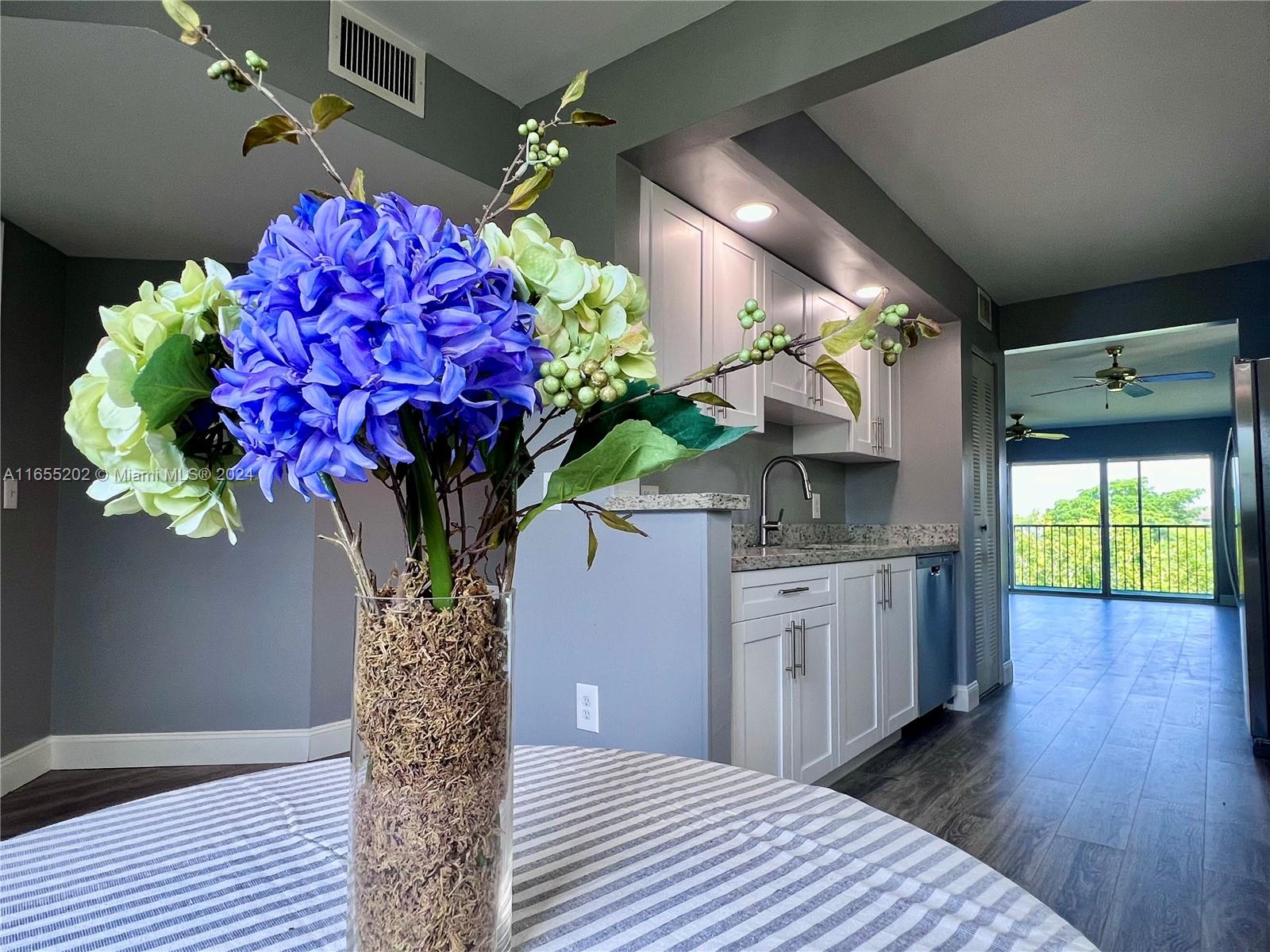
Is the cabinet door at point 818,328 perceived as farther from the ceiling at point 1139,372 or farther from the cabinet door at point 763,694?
the ceiling at point 1139,372

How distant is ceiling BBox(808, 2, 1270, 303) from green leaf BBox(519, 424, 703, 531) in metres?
2.43

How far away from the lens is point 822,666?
268cm

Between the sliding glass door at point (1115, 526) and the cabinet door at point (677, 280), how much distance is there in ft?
27.2

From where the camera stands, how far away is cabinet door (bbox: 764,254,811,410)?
10.3 feet

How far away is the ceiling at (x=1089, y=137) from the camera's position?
2322 mm

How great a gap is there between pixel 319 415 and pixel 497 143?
2384 mm

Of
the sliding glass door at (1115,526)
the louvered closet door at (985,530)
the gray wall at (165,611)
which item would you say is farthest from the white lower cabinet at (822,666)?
the sliding glass door at (1115,526)

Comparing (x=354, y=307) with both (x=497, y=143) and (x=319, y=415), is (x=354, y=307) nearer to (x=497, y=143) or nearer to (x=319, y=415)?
(x=319, y=415)

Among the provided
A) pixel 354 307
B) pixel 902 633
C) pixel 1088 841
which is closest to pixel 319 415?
pixel 354 307

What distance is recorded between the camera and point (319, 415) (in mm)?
422

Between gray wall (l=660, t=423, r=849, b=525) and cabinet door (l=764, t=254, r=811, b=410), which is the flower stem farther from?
cabinet door (l=764, t=254, r=811, b=410)

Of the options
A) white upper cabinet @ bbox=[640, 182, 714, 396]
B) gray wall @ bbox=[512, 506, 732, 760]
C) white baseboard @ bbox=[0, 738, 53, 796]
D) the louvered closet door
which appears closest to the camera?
gray wall @ bbox=[512, 506, 732, 760]

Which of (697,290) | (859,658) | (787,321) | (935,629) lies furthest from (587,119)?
(935,629)

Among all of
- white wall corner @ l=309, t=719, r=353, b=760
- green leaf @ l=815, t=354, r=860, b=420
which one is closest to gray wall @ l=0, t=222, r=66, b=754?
white wall corner @ l=309, t=719, r=353, b=760
